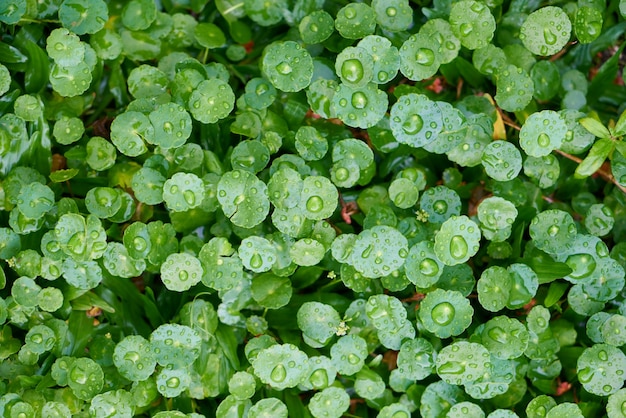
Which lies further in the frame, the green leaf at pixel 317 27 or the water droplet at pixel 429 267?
the green leaf at pixel 317 27

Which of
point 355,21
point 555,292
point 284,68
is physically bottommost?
point 555,292

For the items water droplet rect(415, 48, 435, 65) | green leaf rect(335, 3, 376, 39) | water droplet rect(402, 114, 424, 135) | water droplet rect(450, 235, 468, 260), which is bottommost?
water droplet rect(450, 235, 468, 260)

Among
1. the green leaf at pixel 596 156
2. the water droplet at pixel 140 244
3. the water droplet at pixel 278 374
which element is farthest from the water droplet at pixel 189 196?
the green leaf at pixel 596 156

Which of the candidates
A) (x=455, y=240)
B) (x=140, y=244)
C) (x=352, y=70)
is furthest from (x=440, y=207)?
(x=140, y=244)

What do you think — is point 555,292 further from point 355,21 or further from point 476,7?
point 355,21

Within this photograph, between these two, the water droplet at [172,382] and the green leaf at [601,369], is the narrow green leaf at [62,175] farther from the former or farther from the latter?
the green leaf at [601,369]

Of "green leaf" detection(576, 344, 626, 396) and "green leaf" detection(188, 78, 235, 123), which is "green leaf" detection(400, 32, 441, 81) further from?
"green leaf" detection(576, 344, 626, 396)

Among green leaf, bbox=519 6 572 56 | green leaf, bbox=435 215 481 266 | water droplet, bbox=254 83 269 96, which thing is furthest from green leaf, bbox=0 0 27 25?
green leaf, bbox=519 6 572 56
